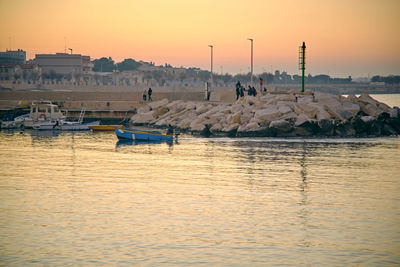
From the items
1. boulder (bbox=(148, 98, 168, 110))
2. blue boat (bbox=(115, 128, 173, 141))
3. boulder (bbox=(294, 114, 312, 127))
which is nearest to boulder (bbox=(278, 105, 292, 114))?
boulder (bbox=(294, 114, 312, 127))

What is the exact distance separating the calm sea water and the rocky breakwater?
1464 centimetres

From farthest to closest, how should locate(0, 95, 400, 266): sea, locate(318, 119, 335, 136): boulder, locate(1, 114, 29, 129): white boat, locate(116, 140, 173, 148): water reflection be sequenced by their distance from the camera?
locate(1, 114, 29, 129): white boat
locate(318, 119, 335, 136): boulder
locate(116, 140, 173, 148): water reflection
locate(0, 95, 400, 266): sea

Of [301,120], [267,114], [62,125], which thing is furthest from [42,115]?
[301,120]

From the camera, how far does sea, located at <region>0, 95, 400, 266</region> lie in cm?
1623

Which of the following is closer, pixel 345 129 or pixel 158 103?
pixel 345 129

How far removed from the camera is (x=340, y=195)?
24906 mm

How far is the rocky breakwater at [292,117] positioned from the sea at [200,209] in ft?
47.7

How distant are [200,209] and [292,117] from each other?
36.4 meters

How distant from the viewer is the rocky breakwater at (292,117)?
182 ft

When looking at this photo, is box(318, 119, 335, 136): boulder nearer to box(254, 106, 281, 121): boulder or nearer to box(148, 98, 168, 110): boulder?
box(254, 106, 281, 121): boulder

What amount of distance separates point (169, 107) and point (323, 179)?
1927 inches

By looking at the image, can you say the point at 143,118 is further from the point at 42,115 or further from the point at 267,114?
the point at 267,114

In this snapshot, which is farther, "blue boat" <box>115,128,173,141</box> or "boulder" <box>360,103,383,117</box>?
"boulder" <box>360,103,383,117</box>

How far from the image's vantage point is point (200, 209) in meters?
22.0
